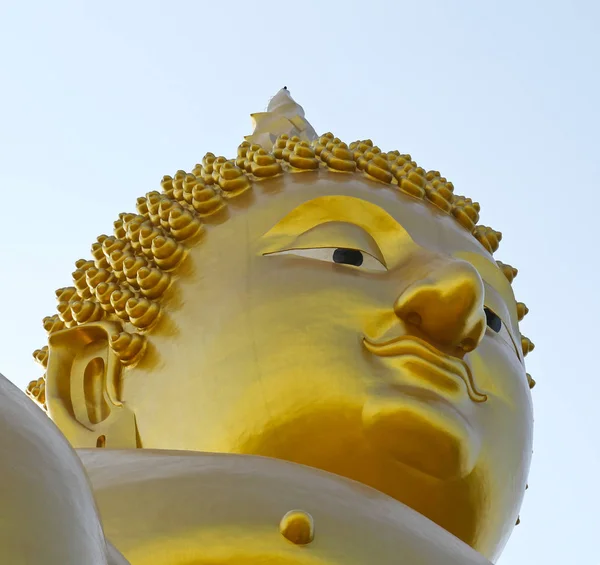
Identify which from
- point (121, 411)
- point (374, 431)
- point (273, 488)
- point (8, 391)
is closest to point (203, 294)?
point (121, 411)

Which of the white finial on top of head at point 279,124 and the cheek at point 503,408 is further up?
the white finial on top of head at point 279,124

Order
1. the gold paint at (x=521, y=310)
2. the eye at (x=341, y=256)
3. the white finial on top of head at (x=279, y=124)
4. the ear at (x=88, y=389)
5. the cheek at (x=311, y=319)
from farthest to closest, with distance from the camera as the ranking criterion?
the white finial on top of head at (x=279, y=124)
the gold paint at (x=521, y=310)
the eye at (x=341, y=256)
the ear at (x=88, y=389)
the cheek at (x=311, y=319)

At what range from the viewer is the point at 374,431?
4.04 m

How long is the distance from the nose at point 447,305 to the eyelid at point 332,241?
11.0 inches

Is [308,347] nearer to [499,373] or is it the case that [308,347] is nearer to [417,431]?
[417,431]

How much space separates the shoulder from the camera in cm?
318

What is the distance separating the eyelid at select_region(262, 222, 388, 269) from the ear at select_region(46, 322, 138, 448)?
66cm

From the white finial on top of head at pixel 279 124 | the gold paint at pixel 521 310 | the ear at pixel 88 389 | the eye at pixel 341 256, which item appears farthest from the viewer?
the white finial on top of head at pixel 279 124

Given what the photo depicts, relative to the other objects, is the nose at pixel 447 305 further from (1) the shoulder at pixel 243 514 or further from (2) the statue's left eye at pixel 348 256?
(1) the shoulder at pixel 243 514

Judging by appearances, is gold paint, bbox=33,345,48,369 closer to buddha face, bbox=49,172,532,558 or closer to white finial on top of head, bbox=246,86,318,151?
buddha face, bbox=49,172,532,558

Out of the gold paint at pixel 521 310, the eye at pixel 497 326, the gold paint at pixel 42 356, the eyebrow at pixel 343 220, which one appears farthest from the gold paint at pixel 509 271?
the gold paint at pixel 42 356

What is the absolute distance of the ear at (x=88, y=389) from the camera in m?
4.28

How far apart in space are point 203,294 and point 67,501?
2281 mm

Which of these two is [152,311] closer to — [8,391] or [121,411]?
[121,411]
